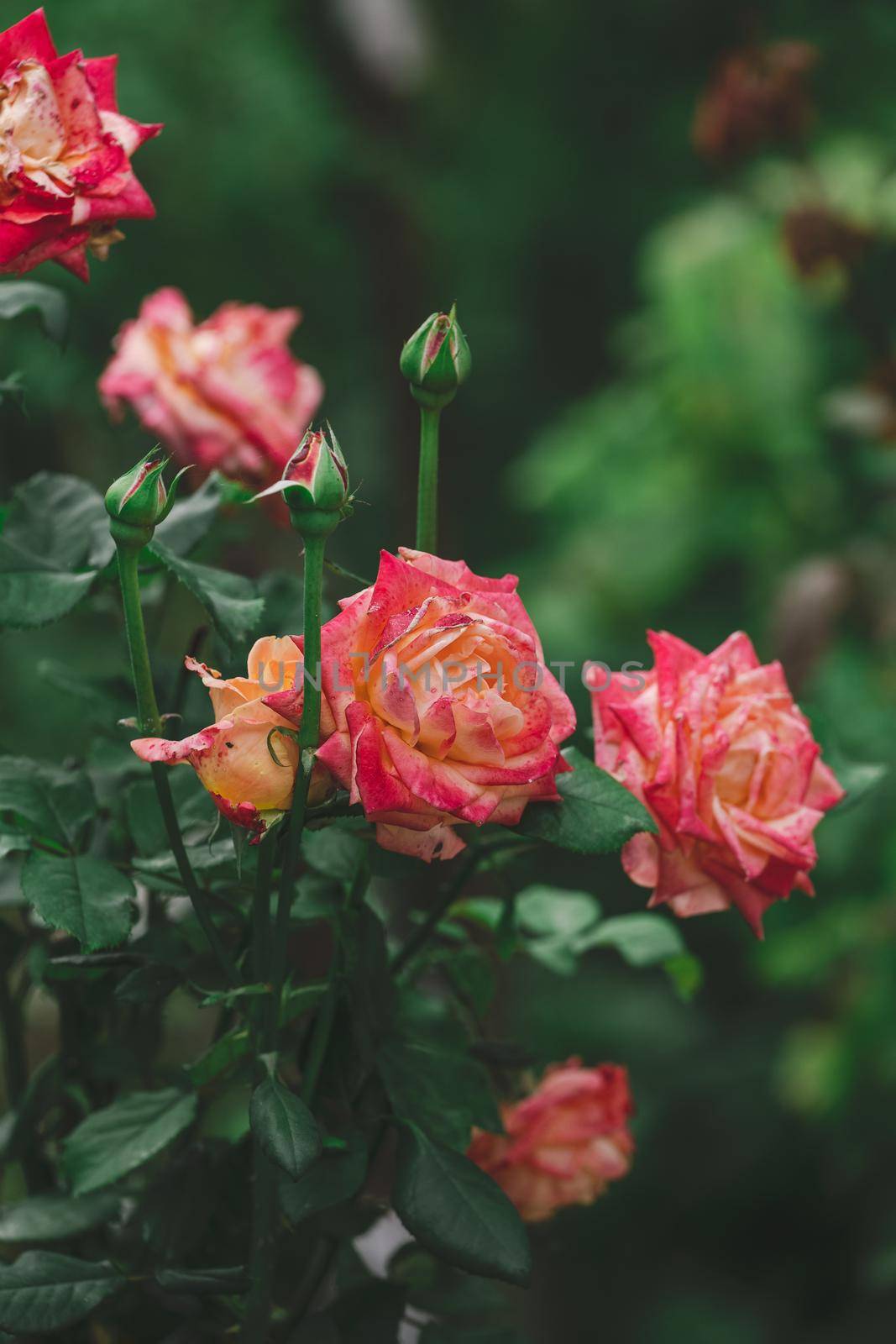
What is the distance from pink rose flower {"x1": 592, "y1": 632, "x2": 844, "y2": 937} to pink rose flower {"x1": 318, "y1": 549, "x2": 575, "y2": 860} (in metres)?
0.05

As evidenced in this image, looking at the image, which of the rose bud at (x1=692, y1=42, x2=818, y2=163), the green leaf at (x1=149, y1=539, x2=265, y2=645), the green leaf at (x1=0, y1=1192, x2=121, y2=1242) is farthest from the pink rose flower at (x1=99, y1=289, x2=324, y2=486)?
the rose bud at (x1=692, y1=42, x2=818, y2=163)

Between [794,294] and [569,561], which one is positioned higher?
[794,294]

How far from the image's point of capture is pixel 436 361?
34 cm

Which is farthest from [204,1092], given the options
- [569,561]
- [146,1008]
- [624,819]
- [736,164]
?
[569,561]

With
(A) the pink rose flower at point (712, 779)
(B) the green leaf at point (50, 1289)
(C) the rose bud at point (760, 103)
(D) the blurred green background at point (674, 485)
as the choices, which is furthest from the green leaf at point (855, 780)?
(C) the rose bud at point (760, 103)

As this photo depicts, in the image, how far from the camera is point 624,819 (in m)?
0.32

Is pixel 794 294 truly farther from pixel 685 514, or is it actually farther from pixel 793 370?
pixel 685 514

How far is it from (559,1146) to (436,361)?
0.88 ft

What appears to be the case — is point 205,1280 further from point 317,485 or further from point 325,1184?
point 317,485

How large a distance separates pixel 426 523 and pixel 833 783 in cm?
14

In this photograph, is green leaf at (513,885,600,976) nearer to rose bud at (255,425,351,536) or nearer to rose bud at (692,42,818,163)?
rose bud at (255,425,351,536)

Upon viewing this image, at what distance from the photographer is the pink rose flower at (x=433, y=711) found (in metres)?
0.29

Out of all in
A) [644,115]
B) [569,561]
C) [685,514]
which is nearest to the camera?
[685,514]

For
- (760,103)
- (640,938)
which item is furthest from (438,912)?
(760,103)
